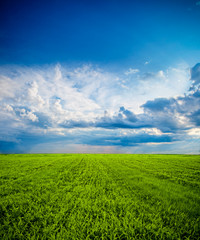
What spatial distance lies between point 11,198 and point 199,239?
6.81 meters

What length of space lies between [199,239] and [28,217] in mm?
4883

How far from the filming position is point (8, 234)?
10.4 feet

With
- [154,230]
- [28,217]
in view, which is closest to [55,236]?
[28,217]

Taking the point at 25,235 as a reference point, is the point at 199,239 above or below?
below

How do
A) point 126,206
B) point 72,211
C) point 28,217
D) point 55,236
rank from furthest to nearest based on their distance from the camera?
point 126,206
point 72,211
point 28,217
point 55,236

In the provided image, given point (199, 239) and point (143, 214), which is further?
point (143, 214)

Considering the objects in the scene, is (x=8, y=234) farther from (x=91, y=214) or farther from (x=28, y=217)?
(x=91, y=214)

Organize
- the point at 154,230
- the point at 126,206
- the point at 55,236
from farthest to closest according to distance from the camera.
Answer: the point at 126,206, the point at 154,230, the point at 55,236

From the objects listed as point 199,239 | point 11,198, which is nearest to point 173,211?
point 199,239

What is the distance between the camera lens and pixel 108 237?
3.16m

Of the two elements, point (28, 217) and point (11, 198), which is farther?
point (11, 198)

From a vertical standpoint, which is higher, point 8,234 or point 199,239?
point 8,234

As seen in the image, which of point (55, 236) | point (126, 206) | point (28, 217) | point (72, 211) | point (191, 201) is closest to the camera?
point (55, 236)

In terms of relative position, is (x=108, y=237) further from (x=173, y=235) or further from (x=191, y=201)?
(x=191, y=201)
